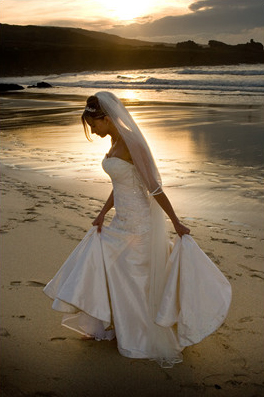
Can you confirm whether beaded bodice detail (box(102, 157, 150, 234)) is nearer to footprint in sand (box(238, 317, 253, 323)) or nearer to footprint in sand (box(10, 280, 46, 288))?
footprint in sand (box(238, 317, 253, 323))

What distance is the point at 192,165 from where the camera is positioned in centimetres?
928

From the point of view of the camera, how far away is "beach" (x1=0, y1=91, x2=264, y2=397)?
310 centimetres

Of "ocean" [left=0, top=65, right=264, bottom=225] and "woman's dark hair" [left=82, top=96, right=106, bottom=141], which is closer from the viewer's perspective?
"woman's dark hair" [left=82, top=96, right=106, bottom=141]

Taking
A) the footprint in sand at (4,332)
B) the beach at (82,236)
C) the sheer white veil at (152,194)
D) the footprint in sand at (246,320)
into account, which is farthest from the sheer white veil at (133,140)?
the footprint in sand at (4,332)

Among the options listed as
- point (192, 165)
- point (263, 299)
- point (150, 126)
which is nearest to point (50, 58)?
point (150, 126)

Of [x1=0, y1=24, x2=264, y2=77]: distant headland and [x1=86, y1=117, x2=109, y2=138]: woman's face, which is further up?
[x1=0, y1=24, x2=264, y2=77]: distant headland

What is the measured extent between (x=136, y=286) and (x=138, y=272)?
0.10 meters

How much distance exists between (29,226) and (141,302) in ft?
9.10

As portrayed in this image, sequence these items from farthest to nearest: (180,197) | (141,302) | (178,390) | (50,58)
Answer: (50,58), (180,197), (141,302), (178,390)

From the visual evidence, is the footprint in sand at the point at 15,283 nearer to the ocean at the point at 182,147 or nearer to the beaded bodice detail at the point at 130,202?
the beaded bodice detail at the point at 130,202

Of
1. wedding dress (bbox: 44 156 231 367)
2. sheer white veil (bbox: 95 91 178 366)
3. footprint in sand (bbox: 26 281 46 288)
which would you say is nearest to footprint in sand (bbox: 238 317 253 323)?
wedding dress (bbox: 44 156 231 367)

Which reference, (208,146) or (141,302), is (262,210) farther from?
(208,146)

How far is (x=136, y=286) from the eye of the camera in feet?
10.9

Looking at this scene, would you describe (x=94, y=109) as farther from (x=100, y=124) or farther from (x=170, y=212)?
(x=170, y=212)
